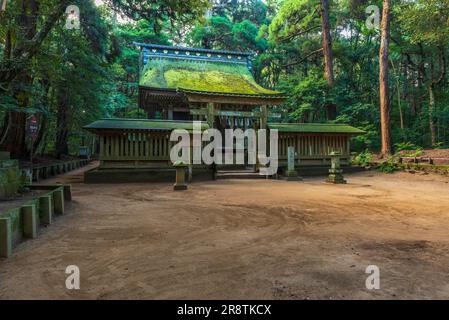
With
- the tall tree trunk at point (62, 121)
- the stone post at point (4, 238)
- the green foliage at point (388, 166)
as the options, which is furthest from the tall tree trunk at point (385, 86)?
the tall tree trunk at point (62, 121)

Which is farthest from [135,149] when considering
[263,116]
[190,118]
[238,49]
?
[238,49]

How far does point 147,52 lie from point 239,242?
18.6 m

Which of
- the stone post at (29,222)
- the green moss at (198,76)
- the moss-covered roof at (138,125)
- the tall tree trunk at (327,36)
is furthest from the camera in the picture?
the tall tree trunk at (327,36)

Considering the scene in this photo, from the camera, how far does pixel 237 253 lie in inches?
139

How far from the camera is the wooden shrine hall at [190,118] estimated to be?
12.6m

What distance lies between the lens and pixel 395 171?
48.1 feet

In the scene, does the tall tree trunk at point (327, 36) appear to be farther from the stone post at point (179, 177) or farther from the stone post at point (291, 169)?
the stone post at point (179, 177)

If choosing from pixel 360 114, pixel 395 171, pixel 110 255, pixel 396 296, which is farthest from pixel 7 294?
pixel 360 114

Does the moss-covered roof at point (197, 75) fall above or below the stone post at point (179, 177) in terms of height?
above

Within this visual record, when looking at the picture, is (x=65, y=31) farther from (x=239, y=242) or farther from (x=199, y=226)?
(x=239, y=242)

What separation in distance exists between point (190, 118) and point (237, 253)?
15603 millimetres

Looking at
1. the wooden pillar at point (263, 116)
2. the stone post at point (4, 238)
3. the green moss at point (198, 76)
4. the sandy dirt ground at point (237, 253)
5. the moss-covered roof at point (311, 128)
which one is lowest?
the sandy dirt ground at point (237, 253)

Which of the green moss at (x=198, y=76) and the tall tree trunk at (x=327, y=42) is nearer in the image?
the green moss at (x=198, y=76)

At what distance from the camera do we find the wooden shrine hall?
12.6 metres
